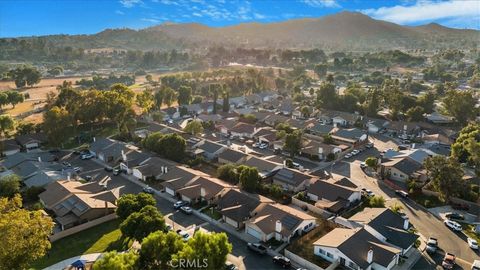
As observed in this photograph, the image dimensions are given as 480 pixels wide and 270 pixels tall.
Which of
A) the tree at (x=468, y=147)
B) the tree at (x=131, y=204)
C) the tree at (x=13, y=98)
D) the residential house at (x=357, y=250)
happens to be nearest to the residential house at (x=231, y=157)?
the tree at (x=131, y=204)

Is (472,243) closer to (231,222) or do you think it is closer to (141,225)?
(231,222)

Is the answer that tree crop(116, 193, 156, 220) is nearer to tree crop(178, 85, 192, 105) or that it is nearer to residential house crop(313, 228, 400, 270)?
residential house crop(313, 228, 400, 270)

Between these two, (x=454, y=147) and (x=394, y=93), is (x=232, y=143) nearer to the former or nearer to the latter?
(x=454, y=147)

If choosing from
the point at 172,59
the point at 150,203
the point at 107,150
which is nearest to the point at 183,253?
the point at 150,203

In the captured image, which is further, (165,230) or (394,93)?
(394,93)

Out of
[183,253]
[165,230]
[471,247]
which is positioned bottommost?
[471,247]

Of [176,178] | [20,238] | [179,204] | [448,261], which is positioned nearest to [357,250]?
[448,261]

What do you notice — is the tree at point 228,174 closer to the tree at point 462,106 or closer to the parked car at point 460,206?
the parked car at point 460,206
